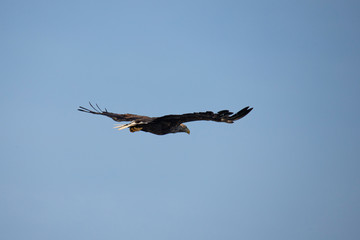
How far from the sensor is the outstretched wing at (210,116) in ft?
67.7

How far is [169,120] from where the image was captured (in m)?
22.3

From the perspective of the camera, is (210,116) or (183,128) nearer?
(210,116)

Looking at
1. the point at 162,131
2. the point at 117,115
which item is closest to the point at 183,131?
the point at 162,131

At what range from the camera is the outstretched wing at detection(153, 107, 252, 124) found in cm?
2064

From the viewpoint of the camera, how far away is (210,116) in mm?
20922

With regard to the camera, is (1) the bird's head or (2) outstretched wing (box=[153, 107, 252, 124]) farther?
(1) the bird's head

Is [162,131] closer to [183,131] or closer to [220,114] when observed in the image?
[183,131]

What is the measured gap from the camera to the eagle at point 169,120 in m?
20.9

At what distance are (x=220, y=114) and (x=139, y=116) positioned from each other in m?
6.07

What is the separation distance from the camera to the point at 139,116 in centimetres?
2556

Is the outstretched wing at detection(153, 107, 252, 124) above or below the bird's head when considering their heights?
below

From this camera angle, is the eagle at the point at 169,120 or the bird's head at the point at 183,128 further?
the bird's head at the point at 183,128

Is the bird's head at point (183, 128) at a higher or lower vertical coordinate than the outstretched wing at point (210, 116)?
higher

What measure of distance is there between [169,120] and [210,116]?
7.04 ft
